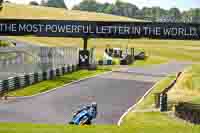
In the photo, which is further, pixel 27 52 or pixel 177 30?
pixel 27 52

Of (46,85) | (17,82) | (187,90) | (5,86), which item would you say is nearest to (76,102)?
(5,86)

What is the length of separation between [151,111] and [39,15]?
9419 centimetres

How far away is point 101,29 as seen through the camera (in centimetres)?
3225

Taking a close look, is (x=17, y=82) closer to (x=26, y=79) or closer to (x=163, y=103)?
(x=26, y=79)

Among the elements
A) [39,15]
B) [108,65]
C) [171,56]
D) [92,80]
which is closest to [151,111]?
[92,80]

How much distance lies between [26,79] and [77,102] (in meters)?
6.06

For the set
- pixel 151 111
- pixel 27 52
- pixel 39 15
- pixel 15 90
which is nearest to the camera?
pixel 151 111

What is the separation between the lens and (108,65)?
64.6 m

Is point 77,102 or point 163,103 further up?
point 163,103

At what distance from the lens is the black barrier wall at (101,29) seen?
30969mm

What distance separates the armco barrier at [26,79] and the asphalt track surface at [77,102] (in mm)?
1763

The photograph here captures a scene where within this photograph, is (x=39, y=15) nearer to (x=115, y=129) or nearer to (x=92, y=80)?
(x=92, y=80)

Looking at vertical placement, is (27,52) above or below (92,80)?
above

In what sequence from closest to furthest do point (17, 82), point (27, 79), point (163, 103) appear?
point (163, 103) → point (17, 82) → point (27, 79)
